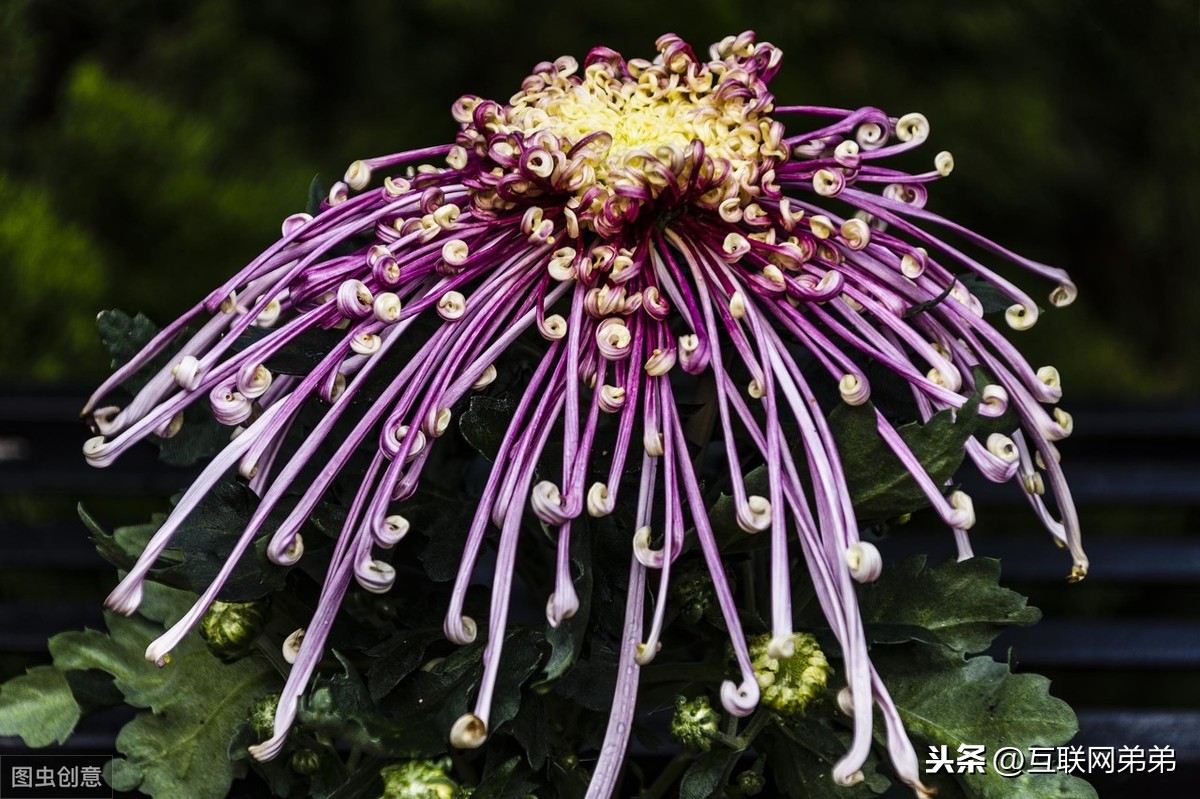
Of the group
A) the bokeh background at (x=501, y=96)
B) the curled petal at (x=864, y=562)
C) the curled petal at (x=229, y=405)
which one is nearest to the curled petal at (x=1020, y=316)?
the curled petal at (x=864, y=562)

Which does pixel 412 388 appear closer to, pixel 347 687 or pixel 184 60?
pixel 347 687

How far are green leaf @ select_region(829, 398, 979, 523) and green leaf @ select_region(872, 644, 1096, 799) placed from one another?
0.05 m

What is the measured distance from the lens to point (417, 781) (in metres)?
0.32

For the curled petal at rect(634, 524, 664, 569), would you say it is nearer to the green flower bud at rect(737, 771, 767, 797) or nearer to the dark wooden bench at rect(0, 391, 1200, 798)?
the green flower bud at rect(737, 771, 767, 797)

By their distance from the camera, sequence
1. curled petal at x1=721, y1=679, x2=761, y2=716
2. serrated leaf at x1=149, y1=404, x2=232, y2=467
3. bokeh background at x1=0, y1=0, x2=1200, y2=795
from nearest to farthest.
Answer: curled petal at x1=721, y1=679, x2=761, y2=716
serrated leaf at x1=149, y1=404, x2=232, y2=467
bokeh background at x1=0, y1=0, x2=1200, y2=795

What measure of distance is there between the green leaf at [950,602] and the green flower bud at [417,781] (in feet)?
0.40

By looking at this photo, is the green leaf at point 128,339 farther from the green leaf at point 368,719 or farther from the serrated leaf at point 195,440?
the green leaf at point 368,719

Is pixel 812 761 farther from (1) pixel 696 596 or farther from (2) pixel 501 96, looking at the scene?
(2) pixel 501 96

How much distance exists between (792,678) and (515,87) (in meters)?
1.05

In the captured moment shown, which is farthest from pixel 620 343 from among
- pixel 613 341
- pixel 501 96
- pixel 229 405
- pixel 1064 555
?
pixel 501 96

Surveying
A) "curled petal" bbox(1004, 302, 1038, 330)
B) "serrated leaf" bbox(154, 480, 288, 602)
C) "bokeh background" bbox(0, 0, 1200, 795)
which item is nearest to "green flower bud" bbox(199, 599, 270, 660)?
"serrated leaf" bbox(154, 480, 288, 602)

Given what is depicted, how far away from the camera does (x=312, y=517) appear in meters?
0.34

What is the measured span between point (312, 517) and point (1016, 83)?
110 centimetres

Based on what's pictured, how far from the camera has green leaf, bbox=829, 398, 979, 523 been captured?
1.06ft
